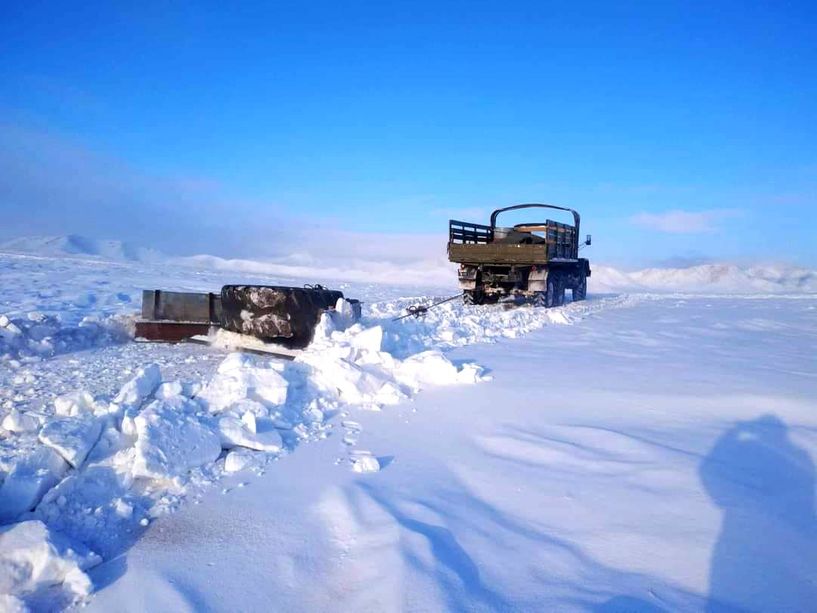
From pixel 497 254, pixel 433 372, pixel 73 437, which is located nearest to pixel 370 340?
pixel 433 372

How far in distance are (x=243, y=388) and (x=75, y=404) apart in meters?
1.06

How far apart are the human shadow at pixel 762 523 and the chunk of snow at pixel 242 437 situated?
2313mm

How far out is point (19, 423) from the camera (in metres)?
3.21

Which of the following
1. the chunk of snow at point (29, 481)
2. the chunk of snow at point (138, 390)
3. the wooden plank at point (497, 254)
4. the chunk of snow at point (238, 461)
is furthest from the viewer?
the wooden plank at point (497, 254)

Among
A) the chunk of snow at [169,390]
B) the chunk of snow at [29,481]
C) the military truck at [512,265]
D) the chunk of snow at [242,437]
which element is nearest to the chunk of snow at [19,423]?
the chunk of snow at [169,390]

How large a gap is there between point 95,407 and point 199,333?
3.49 metres

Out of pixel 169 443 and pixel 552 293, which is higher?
pixel 552 293

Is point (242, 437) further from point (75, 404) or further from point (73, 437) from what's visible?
point (75, 404)

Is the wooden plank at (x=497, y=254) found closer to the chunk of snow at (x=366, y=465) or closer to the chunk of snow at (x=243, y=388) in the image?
the chunk of snow at (x=243, y=388)

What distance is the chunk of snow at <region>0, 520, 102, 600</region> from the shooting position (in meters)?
1.83

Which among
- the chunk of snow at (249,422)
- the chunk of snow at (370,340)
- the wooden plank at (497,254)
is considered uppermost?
the wooden plank at (497,254)

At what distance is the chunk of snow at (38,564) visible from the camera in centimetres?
183

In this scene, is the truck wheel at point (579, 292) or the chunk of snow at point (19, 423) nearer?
the chunk of snow at point (19, 423)

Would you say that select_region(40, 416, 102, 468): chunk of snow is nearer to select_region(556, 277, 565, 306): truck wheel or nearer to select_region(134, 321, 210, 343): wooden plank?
select_region(134, 321, 210, 343): wooden plank
